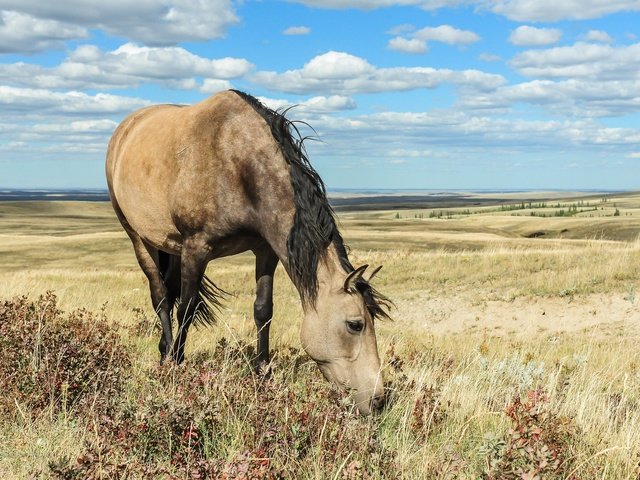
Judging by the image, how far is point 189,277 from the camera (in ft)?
22.8

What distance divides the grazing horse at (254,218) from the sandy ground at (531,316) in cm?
740

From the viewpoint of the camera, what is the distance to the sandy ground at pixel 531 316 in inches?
531

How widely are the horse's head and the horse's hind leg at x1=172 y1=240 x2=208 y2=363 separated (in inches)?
69.8

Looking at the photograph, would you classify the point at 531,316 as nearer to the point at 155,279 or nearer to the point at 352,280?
the point at 155,279

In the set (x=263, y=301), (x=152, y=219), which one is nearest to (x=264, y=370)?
(x=263, y=301)

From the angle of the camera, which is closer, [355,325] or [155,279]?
[355,325]

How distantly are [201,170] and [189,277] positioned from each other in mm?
1137

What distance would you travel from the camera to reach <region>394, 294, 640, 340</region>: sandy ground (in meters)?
13.5

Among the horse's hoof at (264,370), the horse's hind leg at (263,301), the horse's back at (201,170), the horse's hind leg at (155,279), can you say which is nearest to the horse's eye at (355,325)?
the horse's hoof at (264,370)

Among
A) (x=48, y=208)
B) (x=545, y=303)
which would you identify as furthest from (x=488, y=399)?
(x=48, y=208)

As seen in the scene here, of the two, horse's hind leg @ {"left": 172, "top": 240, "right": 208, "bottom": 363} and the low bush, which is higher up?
horse's hind leg @ {"left": 172, "top": 240, "right": 208, "bottom": 363}

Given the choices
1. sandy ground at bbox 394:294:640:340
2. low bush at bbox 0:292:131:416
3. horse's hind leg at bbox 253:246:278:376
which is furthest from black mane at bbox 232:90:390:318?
sandy ground at bbox 394:294:640:340

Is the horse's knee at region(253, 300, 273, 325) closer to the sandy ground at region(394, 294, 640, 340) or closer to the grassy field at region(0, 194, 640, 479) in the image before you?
the grassy field at region(0, 194, 640, 479)

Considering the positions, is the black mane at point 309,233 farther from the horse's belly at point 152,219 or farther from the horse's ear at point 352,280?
the horse's belly at point 152,219
